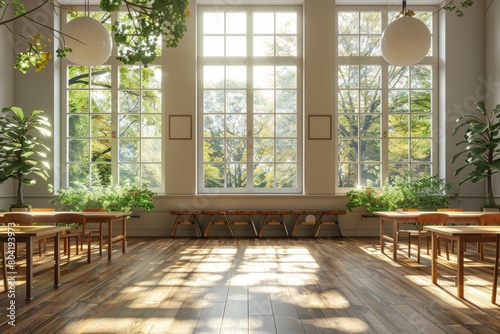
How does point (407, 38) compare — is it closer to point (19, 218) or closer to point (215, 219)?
point (19, 218)

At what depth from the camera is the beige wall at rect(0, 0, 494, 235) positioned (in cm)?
858

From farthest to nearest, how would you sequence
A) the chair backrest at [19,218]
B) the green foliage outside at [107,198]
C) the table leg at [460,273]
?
the green foliage outside at [107,198] < the chair backrest at [19,218] < the table leg at [460,273]

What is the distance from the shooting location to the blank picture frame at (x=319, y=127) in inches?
340

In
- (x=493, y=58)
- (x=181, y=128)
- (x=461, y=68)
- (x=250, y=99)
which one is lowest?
(x=181, y=128)

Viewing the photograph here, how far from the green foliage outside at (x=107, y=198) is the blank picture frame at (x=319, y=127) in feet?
10.5

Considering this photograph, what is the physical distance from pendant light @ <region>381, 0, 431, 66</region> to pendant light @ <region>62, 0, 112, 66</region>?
2616 mm

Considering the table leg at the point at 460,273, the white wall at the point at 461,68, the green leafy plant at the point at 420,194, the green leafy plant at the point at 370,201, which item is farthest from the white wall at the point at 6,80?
the white wall at the point at 461,68

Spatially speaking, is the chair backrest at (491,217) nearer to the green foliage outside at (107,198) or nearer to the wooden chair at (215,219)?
the wooden chair at (215,219)

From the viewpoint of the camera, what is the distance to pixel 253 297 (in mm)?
3932

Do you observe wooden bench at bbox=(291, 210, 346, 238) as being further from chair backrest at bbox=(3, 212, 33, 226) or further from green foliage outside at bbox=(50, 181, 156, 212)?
chair backrest at bbox=(3, 212, 33, 226)

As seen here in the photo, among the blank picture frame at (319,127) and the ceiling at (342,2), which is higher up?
the ceiling at (342,2)

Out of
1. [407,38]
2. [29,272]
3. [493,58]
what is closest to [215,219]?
[29,272]

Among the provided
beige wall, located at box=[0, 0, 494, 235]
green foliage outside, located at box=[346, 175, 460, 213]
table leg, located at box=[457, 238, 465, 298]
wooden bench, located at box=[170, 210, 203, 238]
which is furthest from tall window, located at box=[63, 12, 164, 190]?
table leg, located at box=[457, 238, 465, 298]

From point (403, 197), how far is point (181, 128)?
14.0 feet
